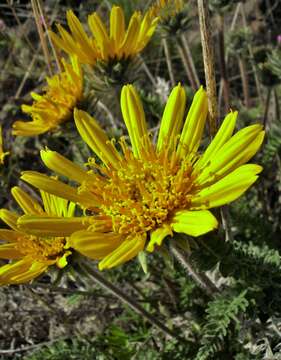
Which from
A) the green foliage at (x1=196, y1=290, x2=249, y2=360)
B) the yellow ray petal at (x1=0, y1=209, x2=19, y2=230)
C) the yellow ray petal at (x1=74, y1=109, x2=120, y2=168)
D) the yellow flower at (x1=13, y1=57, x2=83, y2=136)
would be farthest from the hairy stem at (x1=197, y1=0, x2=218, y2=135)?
the yellow flower at (x1=13, y1=57, x2=83, y2=136)

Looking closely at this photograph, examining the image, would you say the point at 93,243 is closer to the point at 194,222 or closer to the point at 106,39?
the point at 194,222

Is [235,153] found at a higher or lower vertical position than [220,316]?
higher

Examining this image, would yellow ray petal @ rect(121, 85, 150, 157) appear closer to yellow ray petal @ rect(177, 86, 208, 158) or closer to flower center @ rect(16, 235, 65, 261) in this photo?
yellow ray petal @ rect(177, 86, 208, 158)

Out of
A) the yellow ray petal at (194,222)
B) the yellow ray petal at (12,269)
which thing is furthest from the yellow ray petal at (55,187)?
the yellow ray petal at (12,269)

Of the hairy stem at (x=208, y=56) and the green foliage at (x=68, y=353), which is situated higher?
the hairy stem at (x=208, y=56)

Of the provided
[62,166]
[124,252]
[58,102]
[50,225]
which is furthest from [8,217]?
[124,252]

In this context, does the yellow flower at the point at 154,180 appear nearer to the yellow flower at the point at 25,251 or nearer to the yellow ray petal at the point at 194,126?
the yellow ray petal at the point at 194,126

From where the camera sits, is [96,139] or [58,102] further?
[58,102]
